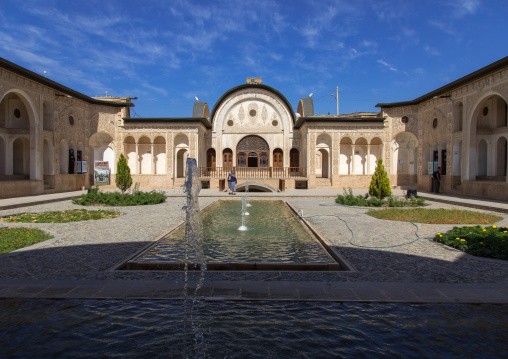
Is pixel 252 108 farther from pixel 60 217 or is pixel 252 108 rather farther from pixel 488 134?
pixel 60 217

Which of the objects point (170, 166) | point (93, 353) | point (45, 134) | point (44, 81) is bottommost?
point (93, 353)

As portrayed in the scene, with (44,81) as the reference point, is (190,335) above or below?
below

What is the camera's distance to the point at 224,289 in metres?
4.15

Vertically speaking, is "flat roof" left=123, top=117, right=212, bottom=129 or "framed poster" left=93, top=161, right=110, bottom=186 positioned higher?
"flat roof" left=123, top=117, right=212, bottom=129

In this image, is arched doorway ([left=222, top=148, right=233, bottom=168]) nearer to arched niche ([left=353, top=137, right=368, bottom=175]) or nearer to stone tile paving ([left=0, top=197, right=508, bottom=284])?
arched niche ([left=353, top=137, right=368, bottom=175])

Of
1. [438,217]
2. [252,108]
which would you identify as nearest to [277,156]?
[252,108]

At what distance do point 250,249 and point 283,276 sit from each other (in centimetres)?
165

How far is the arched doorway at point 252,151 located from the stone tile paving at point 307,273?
19111 millimetres

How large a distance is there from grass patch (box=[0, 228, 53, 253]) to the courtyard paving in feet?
1.08

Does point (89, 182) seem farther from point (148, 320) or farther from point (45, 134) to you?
point (148, 320)

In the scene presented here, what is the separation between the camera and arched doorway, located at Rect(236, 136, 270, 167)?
27.6 metres

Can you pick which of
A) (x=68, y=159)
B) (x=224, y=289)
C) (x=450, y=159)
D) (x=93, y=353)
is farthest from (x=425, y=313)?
(x=68, y=159)

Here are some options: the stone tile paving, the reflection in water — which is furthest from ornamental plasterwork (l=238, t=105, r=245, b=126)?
the stone tile paving

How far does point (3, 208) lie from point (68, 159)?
9819 millimetres
